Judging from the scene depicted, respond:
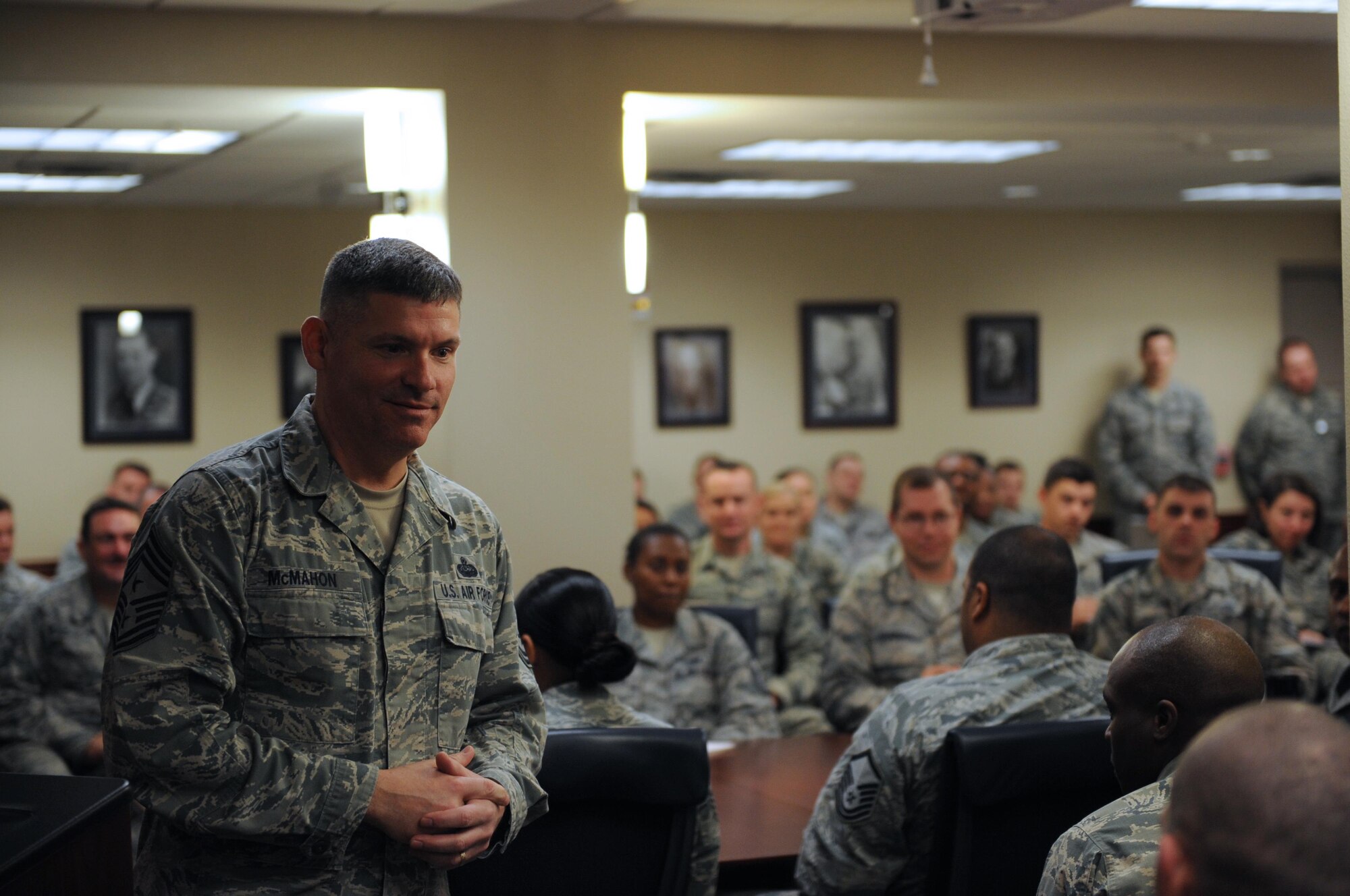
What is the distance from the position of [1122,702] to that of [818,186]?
6660 mm

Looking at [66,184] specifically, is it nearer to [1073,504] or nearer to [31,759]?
[31,759]

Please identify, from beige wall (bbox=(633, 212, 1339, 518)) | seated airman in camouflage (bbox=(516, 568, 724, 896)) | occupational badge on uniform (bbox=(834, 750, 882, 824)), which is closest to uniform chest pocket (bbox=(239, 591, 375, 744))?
seated airman in camouflage (bbox=(516, 568, 724, 896))

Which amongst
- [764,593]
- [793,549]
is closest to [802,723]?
[764,593]

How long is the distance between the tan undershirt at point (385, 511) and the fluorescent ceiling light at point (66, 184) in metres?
5.79

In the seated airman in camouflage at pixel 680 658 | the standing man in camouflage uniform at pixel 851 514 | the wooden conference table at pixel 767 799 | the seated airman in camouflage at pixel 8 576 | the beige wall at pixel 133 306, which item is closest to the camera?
the wooden conference table at pixel 767 799

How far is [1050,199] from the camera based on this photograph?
952cm

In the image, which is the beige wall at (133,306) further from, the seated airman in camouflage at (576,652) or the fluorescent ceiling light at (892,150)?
the seated airman in camouflage at (576,652)

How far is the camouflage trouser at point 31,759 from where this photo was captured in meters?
4.25

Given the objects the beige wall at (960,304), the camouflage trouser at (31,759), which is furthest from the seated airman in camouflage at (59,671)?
the beige wall at (960,304)

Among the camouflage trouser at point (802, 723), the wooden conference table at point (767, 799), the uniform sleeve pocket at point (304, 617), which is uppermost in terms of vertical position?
the uniform sleeve pocket at point (304, 617)

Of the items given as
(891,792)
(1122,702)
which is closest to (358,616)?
(1122,702)

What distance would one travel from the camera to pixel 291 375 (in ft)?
28.1

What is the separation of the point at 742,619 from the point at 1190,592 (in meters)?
1.57

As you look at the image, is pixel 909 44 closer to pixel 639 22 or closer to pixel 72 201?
pixel 639 22
